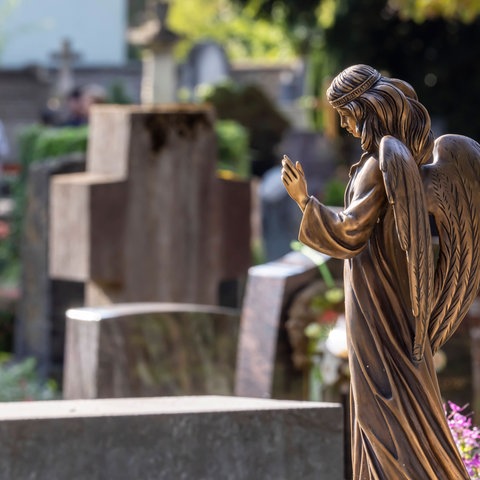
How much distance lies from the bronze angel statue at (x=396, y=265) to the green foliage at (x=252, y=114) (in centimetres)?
2396

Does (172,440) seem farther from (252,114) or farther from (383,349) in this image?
(252,114)

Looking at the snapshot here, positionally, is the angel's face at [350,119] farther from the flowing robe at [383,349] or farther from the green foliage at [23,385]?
the green foliage at [23,385]

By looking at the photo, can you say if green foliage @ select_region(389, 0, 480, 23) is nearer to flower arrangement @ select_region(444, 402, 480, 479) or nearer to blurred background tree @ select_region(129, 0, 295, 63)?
flower arrangement @ select_region(444, 402, 480, 479)

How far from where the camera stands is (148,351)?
8.04 metres

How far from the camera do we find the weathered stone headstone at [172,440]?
16.8ft

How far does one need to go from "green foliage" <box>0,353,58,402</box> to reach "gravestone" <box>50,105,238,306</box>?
83cm

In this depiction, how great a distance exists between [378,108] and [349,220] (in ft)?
1.04

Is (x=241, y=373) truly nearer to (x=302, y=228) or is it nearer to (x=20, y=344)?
Answer: (x=302, y=228)

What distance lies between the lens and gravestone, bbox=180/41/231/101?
134 ft

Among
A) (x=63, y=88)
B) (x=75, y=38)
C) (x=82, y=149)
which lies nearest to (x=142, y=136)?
(x=82, y=149)

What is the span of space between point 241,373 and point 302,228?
142 inches

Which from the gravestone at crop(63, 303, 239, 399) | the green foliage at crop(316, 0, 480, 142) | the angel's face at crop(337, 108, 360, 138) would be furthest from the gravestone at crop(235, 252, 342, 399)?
the green foliage at crop(316, 0, 480, 142)

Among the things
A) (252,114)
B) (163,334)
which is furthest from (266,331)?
(252,114)

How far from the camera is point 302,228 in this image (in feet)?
14.0
